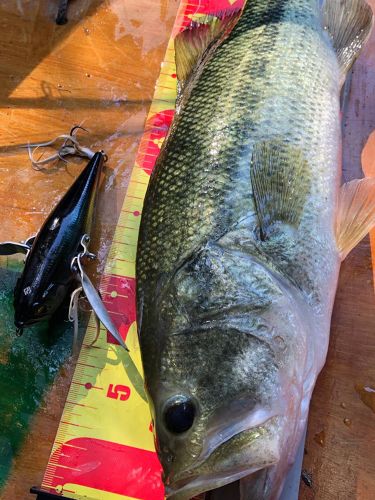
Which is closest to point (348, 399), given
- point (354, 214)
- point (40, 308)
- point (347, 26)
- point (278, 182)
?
point (354, 214)

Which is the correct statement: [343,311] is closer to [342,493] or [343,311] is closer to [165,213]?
[342,493]

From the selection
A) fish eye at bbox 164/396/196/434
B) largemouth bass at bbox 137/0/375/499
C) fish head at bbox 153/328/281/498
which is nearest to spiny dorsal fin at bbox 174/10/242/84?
largemouth bass at bbox 137/0/375/499

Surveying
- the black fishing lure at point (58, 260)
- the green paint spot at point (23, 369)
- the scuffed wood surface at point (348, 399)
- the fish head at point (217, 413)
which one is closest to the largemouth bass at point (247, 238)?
the fish head at point (217, 413)

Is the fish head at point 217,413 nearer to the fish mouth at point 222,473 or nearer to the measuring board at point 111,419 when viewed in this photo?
the fish mouth at point 222,473

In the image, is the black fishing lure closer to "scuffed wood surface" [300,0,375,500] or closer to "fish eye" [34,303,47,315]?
"fish eye" [34,303,47,315]

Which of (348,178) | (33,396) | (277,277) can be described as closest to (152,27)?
(348,178)

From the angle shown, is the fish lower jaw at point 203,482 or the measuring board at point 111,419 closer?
the fish lower jaw at point 203,482
